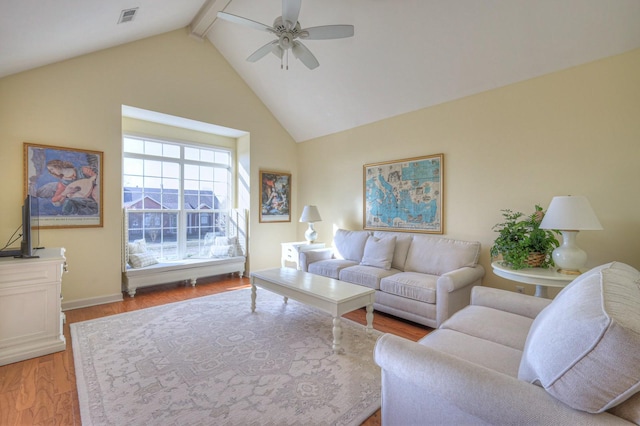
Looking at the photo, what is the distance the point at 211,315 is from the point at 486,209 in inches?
138

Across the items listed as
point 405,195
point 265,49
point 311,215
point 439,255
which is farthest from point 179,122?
point 439,255

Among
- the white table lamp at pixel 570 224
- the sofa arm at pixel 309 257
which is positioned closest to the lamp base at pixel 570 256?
the white table lamp at pixel 570 224

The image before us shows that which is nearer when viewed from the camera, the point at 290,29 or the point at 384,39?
the point at 290,29

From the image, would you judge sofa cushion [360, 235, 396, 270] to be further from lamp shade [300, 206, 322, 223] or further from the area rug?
lamp shade [300, 206, 322, 223]

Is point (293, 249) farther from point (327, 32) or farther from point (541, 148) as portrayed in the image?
point (541, 148)

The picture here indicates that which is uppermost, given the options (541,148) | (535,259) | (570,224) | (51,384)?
(541,148)

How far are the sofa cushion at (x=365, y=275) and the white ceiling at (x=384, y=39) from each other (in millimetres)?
2309

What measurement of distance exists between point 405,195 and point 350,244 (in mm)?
1096

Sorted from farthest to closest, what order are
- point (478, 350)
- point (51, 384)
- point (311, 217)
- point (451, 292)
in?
point (311, 217)
point (451, 292)
point (51, 384)
point (478, 350)

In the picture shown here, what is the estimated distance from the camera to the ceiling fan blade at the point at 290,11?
95.7 inches

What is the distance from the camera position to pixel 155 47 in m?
Answer: 4.21

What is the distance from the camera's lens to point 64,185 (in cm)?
355

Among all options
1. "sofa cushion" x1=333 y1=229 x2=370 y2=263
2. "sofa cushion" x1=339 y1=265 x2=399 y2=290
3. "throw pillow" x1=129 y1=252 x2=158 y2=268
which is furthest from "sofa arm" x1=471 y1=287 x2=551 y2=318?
"throw pillow" x1=129 y1=252 x2=158 y2=268

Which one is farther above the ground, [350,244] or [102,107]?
[102,107]
